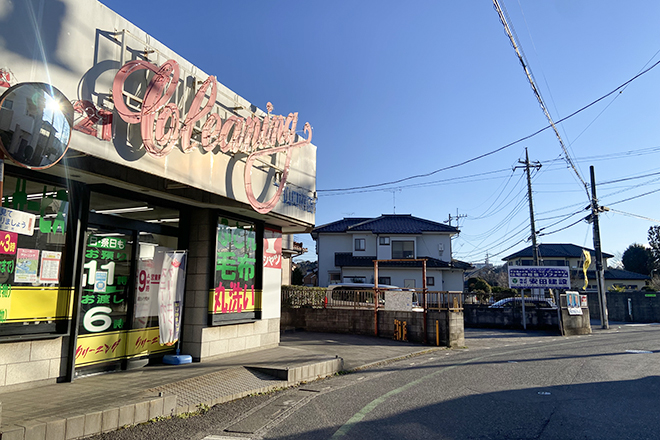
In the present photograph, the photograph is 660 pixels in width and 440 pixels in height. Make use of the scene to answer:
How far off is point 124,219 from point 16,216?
2257 millimetres

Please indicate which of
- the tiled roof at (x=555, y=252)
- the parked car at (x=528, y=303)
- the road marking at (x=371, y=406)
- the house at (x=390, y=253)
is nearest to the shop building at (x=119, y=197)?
the road marking at (x=371, y=406)

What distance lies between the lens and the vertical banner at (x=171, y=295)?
838 centimetres

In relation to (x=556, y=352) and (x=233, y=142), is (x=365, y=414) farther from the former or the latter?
(x=556, y=352)

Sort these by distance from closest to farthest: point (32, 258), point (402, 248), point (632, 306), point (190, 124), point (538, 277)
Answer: point (32, 258), point (190, 124), point (538, 277), point (632, 306), point (402, 248)

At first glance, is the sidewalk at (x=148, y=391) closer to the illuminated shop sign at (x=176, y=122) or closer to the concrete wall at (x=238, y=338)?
the concrete wall at (x=238, y=338)

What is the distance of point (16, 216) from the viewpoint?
6.05 m

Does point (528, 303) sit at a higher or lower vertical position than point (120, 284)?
lower

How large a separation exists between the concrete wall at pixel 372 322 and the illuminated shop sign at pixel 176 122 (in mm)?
7219

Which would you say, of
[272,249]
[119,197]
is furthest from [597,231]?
[119,197]

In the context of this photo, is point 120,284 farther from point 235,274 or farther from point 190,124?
point 190,124

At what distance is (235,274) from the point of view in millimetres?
10531

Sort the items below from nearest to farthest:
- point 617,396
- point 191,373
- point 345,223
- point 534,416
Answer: point 534,416 < point 617,396 < point 191,373 < point 345,223

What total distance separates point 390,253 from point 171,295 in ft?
97.5

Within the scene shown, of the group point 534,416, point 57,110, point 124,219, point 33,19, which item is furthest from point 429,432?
point 33,19
